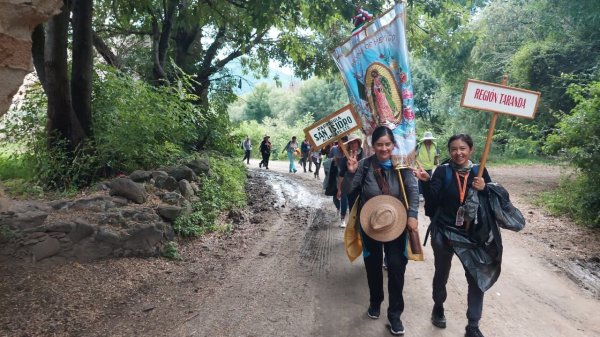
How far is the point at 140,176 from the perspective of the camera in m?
7.04

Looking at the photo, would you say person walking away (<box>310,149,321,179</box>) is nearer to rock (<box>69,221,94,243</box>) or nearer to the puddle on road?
the puddle on road

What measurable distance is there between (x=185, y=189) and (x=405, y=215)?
4.73 m

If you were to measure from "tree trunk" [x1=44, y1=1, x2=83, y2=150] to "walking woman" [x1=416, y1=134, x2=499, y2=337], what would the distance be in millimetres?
5646

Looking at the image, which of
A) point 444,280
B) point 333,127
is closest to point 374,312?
point 444,280

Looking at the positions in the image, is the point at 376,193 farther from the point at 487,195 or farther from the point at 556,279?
the point at 556,279

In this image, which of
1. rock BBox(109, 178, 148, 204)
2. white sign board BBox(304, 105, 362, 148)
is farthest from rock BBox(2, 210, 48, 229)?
white sign board BBox(304, 105, 362, 148)

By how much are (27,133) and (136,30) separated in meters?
8.50

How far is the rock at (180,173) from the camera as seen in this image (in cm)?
791

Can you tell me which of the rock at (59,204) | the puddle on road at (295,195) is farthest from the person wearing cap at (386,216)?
the puddle on road at (295,195)

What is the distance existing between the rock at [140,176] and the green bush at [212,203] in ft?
3.11

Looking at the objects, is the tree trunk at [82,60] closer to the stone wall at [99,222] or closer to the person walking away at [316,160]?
the stone wall at [99,222]

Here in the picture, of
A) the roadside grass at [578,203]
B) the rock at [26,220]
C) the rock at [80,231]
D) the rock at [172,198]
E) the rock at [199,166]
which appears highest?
the roadside grass at [578,203]

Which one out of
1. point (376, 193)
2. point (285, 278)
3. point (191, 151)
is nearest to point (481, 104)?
point (376, 193)

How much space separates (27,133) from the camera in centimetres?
662
